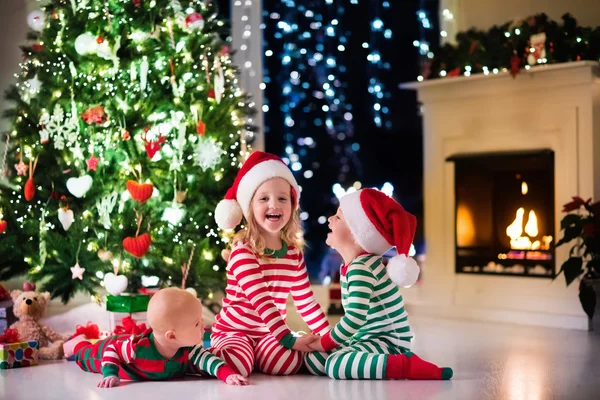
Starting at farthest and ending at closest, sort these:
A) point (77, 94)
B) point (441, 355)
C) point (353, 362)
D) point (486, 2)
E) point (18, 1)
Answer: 1. point (486, 2)
2. point (18, 1)
3. point (77, 94)
4. point (441, 355)
5. point (353, 362)

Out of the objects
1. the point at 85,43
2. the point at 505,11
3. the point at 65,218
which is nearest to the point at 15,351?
the point at 65,218

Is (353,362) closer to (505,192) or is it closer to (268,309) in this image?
(268,309)

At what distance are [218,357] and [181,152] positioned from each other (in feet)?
4.96

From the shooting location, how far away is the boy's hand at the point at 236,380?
307cm

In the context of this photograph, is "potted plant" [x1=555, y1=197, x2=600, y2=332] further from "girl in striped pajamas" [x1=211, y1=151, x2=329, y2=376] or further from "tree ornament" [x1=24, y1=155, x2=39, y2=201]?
"tree ornament" [x1=24, y1=155, x2=39, y2=201]

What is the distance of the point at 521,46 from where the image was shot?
5336 mm

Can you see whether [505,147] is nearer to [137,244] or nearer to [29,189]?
[137,244]

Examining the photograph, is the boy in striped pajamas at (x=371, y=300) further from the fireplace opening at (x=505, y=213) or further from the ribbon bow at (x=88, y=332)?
the fireplace opening at (x=505, y=213)

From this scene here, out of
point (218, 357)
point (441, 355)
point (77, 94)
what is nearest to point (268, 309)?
point (218, 357)

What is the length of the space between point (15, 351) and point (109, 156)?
119cm

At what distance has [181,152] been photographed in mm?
4461

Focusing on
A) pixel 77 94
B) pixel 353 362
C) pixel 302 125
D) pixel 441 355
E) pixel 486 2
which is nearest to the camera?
pixel 353 362

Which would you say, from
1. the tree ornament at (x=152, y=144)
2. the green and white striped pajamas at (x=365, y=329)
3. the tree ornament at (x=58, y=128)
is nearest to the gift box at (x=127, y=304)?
the tree ornament at (x=152, y=144)

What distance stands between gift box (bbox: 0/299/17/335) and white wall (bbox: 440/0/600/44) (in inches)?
141
